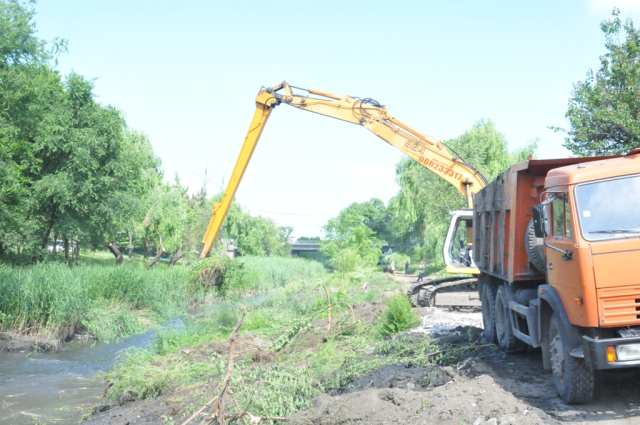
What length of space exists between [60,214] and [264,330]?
12714 millimetres

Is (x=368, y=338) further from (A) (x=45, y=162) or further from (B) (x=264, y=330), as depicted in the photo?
(A) (x=45, y=162)

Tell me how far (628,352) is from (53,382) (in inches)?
474

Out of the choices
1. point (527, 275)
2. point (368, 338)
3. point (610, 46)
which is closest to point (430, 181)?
point (610, 46)

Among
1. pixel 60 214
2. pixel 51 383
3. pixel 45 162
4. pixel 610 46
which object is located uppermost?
pixel 610 46

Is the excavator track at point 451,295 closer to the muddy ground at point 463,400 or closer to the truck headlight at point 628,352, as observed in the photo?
the muddy ground at point 463,400

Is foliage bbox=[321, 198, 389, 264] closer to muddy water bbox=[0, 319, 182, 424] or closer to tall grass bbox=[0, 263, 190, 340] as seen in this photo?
tall grass bbox=[0, 263, 190, 340]

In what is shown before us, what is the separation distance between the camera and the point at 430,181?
33.7 metres

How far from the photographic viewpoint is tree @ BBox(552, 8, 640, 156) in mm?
15820

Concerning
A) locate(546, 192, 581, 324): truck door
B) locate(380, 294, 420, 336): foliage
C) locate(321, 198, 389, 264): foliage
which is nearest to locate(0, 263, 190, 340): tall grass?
locate(380, 294, 420, 336): foliage

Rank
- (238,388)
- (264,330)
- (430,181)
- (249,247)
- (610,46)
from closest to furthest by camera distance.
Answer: (238,388), (264,330), (610,46), (430,181), (249,247)

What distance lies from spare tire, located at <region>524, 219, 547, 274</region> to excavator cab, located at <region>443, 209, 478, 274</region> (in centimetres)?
521

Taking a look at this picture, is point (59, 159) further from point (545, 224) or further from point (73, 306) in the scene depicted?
point (545, 224)

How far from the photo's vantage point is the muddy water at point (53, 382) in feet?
34.9

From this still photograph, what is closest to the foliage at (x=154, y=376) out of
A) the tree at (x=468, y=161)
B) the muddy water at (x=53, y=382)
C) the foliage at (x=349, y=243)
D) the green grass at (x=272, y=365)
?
the green grass at (x=272, y=365)
